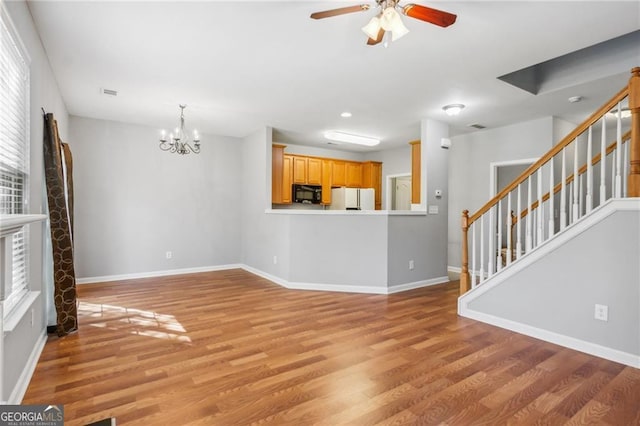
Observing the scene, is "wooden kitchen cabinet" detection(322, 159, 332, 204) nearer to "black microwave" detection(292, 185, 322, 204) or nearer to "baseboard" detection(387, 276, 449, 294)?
"black microwave" detection(292, 185, 322, 204)

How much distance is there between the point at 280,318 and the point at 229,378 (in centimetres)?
126

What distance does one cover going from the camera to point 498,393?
2.12 m

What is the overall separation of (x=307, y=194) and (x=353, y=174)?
54.6 inches

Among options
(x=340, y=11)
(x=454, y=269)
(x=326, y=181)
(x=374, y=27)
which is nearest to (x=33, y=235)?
(x=340, y=11)

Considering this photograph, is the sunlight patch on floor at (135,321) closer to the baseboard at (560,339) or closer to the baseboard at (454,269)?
the baseboard at (560,339)

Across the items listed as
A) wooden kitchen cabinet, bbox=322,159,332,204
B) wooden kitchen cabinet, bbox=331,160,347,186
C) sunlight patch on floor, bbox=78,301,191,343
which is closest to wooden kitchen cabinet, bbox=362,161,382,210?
wooden kitchen cabinet, bbox=331,160,347,186

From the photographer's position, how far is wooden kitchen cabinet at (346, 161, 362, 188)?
296 inches

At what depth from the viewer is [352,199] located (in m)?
7.13

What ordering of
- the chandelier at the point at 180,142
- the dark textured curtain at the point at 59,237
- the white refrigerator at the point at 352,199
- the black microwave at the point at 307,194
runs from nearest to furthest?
the dark textured curtain at the point at 59,237 < the chandelier at the point at 180,142 < the black microwave at the point at 307,194 < the white refrigerator at the point at 352,199

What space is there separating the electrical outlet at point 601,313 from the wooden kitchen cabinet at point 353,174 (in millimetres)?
5273

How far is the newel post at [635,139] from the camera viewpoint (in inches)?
100

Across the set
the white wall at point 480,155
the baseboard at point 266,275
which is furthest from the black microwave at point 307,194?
the white wall at point 480,155

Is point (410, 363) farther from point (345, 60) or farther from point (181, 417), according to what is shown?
point (345, 60)

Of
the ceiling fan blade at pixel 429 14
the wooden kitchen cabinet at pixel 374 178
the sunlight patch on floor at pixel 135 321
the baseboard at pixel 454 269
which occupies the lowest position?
the sunlight patch on floor at pixel 135 321
